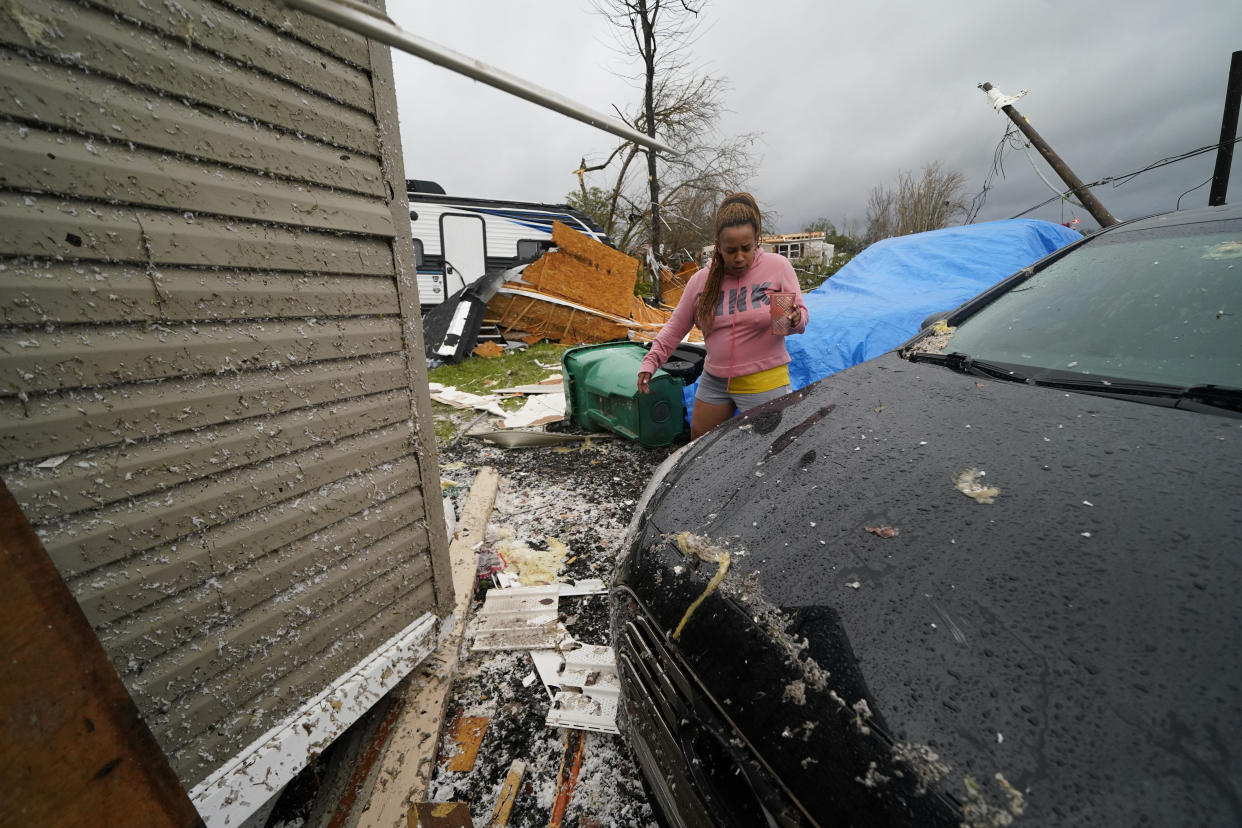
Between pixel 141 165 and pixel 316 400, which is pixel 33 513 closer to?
pixel 316 400

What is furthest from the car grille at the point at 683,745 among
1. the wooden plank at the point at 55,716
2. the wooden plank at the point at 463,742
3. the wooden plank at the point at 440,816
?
the wooden plank at the point at 55,716

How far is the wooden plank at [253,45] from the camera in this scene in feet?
3.79

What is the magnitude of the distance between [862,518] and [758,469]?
0.40m

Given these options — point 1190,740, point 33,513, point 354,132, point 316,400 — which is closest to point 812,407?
point 1190,740

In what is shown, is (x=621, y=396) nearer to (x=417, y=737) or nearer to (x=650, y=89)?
(x=417, y=737)

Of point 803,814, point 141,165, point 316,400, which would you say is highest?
point 141,165

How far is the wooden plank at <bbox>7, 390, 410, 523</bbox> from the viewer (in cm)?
108

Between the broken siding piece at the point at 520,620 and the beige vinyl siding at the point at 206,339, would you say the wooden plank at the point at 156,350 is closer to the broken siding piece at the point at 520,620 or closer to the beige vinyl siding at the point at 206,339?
the beige vinyl siding at the point at 206,339

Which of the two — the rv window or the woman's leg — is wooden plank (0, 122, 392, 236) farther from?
the rv window

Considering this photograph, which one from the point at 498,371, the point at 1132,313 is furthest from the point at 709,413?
the point at 498,371

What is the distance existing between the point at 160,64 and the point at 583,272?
8888 mm

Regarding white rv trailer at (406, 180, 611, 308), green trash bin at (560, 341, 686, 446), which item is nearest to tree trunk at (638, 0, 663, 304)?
white rv trailer at (406, 180, 611, 308)

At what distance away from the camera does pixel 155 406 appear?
4.03 feet

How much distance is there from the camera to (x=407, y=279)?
187 cm
